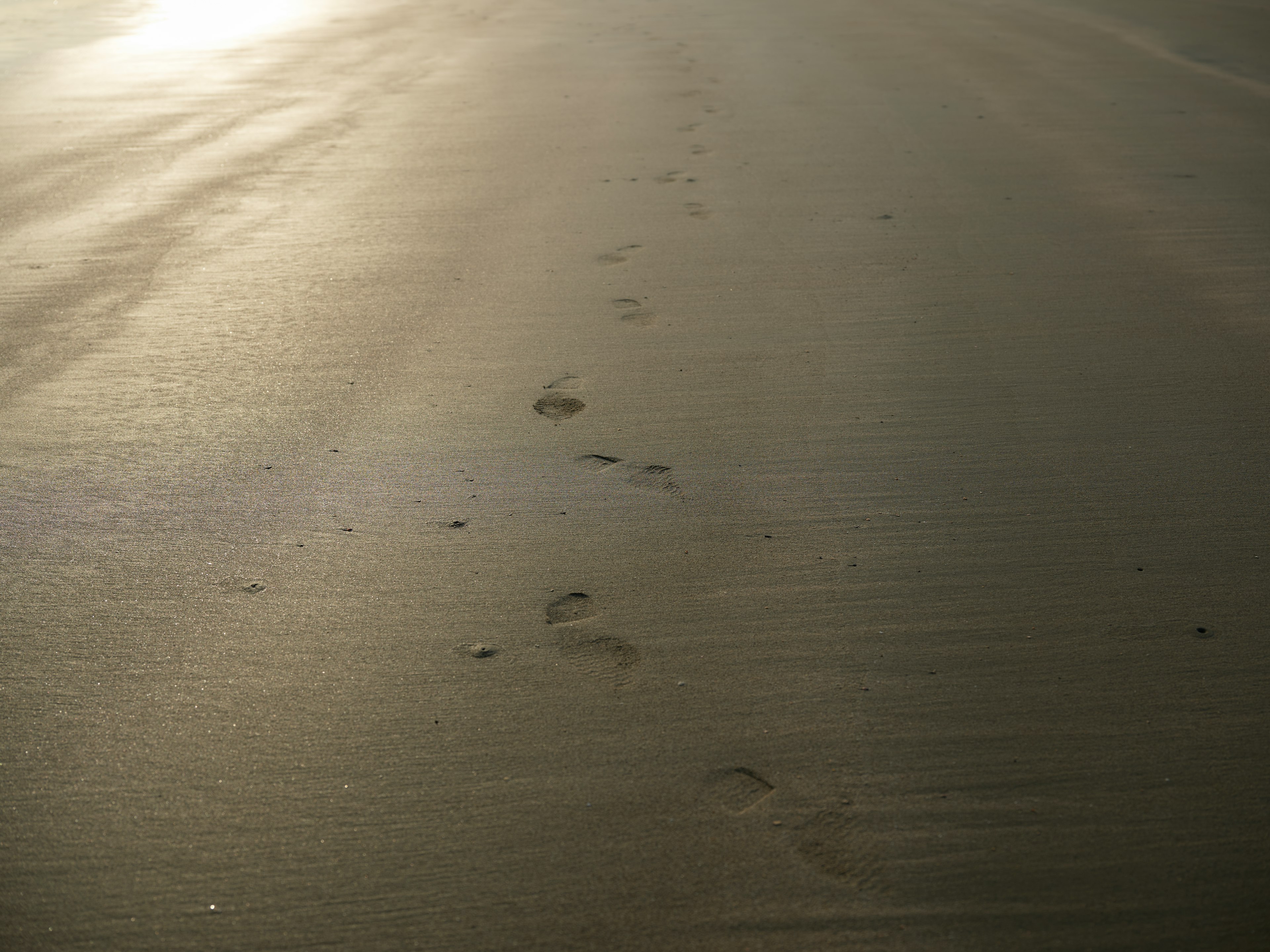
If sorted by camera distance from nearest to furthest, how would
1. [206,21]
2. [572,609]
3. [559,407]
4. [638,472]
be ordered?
[572,609] → [638,472] → [559,407] → [206,21]

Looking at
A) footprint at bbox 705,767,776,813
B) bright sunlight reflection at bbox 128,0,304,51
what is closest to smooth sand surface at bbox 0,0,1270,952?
footprint at bbox 705,767,776,813

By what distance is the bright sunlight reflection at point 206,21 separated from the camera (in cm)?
Answer: 682

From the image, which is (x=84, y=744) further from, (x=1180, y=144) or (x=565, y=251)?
(x=1180, y=144)

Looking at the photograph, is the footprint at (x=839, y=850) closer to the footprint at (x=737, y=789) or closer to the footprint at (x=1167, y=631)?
the footprint at (x=737, y=789)

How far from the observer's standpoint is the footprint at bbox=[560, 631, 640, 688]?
1.66 m

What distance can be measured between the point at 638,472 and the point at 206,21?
724 centimetres

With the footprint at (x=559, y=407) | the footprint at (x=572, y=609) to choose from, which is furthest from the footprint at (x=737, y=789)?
the footprint at (x=559, y=407)

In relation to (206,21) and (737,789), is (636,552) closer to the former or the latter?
(737,789)

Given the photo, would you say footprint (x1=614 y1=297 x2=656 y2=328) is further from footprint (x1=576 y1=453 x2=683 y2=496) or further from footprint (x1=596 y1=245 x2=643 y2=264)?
footprint (x1=576 y1=453 x2=683 y2=496)

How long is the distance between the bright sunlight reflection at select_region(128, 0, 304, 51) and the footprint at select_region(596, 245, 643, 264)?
15.7 feet

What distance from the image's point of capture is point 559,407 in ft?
8.07

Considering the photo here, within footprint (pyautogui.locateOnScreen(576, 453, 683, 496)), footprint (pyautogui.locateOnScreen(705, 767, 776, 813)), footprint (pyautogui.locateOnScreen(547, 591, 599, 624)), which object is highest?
footprint (pyautogui.locateOnScreen(576, 453, 683, 496))

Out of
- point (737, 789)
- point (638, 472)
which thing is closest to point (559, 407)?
point (638, 472)

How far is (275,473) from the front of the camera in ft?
7.16
